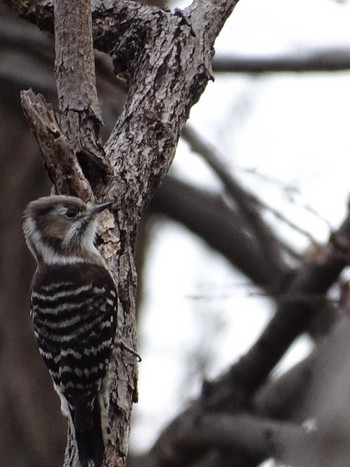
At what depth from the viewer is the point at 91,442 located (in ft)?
20.3

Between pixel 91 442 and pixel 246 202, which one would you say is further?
pixel 246 202

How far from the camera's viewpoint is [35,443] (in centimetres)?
1148

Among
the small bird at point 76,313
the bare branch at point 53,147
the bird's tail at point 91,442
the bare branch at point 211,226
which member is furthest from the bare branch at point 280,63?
the bird's tail at point 91,442

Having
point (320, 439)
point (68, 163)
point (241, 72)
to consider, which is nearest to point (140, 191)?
point (68, 163)

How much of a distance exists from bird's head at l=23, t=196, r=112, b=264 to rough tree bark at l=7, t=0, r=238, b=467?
460 mm

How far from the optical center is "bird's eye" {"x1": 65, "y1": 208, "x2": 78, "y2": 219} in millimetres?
7221

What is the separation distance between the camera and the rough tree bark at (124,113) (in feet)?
21.4

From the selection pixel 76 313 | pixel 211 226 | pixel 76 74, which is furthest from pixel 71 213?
pixel 211 226

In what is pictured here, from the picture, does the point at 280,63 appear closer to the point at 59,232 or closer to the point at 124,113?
the point at 59,232

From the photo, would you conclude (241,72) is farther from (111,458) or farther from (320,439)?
(111,458)

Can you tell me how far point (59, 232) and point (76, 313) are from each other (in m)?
0.94

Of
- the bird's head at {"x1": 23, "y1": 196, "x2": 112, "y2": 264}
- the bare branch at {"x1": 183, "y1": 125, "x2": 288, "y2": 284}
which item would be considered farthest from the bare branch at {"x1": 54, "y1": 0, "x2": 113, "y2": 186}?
the bare branch at {"x1": 183, "y1": 125, "x2": 288, "y2": 284}

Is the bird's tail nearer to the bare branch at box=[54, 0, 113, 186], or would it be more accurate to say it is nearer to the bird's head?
the bird's head

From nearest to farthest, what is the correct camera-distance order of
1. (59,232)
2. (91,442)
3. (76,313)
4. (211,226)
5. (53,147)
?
(91,442)
(53,147)
(76,313)
(59,232)
(211,226)
